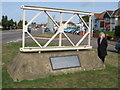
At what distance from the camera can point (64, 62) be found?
6.93m

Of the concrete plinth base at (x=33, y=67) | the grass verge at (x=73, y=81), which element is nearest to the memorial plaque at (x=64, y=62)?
the concrete plinth base at (x=33, y=67)

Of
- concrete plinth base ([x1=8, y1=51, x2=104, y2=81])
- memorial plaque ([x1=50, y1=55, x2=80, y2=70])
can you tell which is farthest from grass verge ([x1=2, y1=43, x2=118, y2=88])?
memorial plaque ([x1=50, y1=55, x2=80, y2=70])

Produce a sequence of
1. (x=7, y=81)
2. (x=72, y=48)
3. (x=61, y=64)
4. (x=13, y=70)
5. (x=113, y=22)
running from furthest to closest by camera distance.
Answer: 1. (x=113, y=22)
2. (x=72, y=48)
3. (x=61, y=64)
4. (x=13, y=70)
5. (x=7, y=81)

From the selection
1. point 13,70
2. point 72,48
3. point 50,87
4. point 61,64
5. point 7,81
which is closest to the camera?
point 50,87

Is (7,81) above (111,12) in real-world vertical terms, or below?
below

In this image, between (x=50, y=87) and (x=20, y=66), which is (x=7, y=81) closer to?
(x=20, y=66)

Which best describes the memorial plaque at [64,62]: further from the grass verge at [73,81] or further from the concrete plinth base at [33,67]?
the grass verge at [73,81]

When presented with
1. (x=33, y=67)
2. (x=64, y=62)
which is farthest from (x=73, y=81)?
(x=33, y=67)

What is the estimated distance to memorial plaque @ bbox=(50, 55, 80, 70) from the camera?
6726 millimetres

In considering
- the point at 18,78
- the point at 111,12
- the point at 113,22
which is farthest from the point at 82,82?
the point at 111,12

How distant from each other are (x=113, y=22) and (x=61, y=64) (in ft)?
220

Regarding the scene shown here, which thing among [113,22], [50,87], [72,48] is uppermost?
[113,22]

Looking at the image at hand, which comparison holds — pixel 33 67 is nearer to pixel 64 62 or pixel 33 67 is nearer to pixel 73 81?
pixel 64 62

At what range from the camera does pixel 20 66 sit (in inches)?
243
